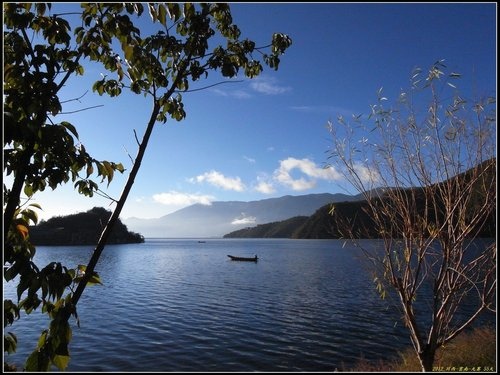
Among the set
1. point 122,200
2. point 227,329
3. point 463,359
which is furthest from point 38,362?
point 227,329

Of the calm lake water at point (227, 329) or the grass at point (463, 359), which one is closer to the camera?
the grass at point (463, 359)

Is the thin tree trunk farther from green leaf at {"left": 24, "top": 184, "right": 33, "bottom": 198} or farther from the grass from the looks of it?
the grass

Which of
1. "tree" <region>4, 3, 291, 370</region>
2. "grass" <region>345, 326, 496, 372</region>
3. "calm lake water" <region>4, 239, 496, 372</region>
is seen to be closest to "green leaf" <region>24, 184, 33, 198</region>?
"tree" <region>4, 3, 291, 370</region>

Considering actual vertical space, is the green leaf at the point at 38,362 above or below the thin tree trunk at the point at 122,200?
below

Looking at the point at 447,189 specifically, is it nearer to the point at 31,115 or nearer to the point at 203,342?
the point at 31,115

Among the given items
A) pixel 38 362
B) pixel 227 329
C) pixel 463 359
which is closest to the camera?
pixel 38 362

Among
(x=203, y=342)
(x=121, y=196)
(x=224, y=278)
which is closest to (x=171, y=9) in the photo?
(x=121, y=196)

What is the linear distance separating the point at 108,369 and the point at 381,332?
59.5 feet

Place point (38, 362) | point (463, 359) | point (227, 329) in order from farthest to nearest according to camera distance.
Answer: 1. point (227, 329)
2. point (463, 359)
3. point (38, 362)

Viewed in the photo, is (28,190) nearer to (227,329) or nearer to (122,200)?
(122,200)

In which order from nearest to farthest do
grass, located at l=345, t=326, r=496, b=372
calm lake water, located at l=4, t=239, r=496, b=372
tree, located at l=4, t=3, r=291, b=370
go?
tree, located at l=4, t=3, r=291, b=370, grass, located at l=345, t=326, r=496, b=372, calm lake water, located at l=4, t=239, r=496, b=372

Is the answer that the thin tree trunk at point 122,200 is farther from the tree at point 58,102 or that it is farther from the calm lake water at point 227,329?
the calm lake water at point 227,329

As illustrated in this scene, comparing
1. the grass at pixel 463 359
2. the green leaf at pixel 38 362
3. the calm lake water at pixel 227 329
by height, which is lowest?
the calm lake water at pixel 227 329

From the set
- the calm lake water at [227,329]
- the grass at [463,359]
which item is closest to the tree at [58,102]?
the calm lake water at [227,329]
